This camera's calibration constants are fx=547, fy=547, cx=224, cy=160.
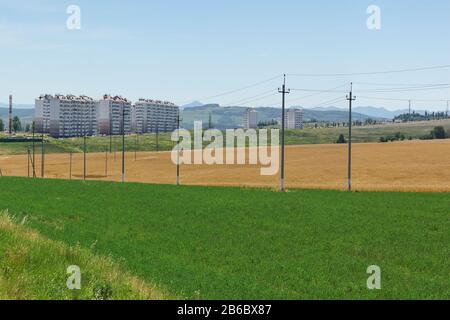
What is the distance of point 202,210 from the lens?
4022 cm

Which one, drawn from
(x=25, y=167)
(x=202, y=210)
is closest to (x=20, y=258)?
(x=202, y=210)

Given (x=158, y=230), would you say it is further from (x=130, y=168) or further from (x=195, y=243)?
(x=130, y=168)

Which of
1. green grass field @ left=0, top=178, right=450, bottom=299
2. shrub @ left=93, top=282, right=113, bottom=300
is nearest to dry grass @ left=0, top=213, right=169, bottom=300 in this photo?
shrub @ left=93, top=282, right=113, bottom=300

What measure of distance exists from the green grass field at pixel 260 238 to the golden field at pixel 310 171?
29.2 m

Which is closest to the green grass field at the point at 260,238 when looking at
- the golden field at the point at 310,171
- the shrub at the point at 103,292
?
the shrub at the point at 103,292

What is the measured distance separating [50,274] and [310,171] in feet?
305

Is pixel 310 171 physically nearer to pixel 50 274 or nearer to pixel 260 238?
pixel 260 238

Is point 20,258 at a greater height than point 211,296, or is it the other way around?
point 20,258

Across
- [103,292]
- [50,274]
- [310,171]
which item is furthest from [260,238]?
[310,171]

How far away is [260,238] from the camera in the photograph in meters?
29.1

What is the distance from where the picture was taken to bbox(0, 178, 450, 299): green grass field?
62.7 ft

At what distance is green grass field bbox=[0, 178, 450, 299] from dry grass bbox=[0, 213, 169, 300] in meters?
0.67
